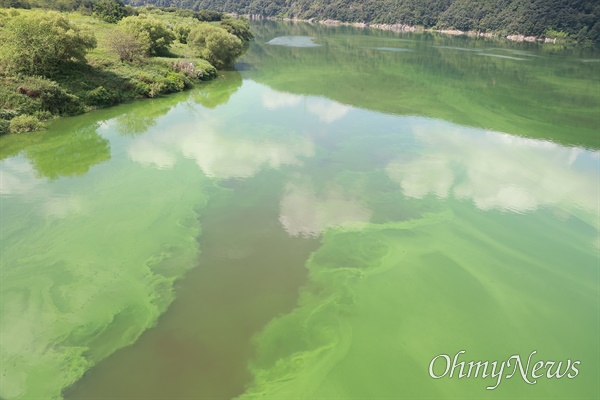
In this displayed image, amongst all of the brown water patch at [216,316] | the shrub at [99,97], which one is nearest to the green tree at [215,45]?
the shrub at [99,97]

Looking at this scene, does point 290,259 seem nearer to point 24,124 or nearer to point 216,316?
point 216,316

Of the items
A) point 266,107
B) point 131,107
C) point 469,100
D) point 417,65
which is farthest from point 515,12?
point 131,107

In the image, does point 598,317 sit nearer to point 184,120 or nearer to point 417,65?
point 184,120

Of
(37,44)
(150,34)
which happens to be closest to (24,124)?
(37,44)

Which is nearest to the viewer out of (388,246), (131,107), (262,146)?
(388,246)

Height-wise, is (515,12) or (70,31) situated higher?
(515,12)

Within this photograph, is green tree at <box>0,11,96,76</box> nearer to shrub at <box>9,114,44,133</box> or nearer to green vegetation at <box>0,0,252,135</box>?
green vegetation at <box>0,0,252,135</box>

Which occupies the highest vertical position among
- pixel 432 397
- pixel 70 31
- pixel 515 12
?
pixel 515 12
